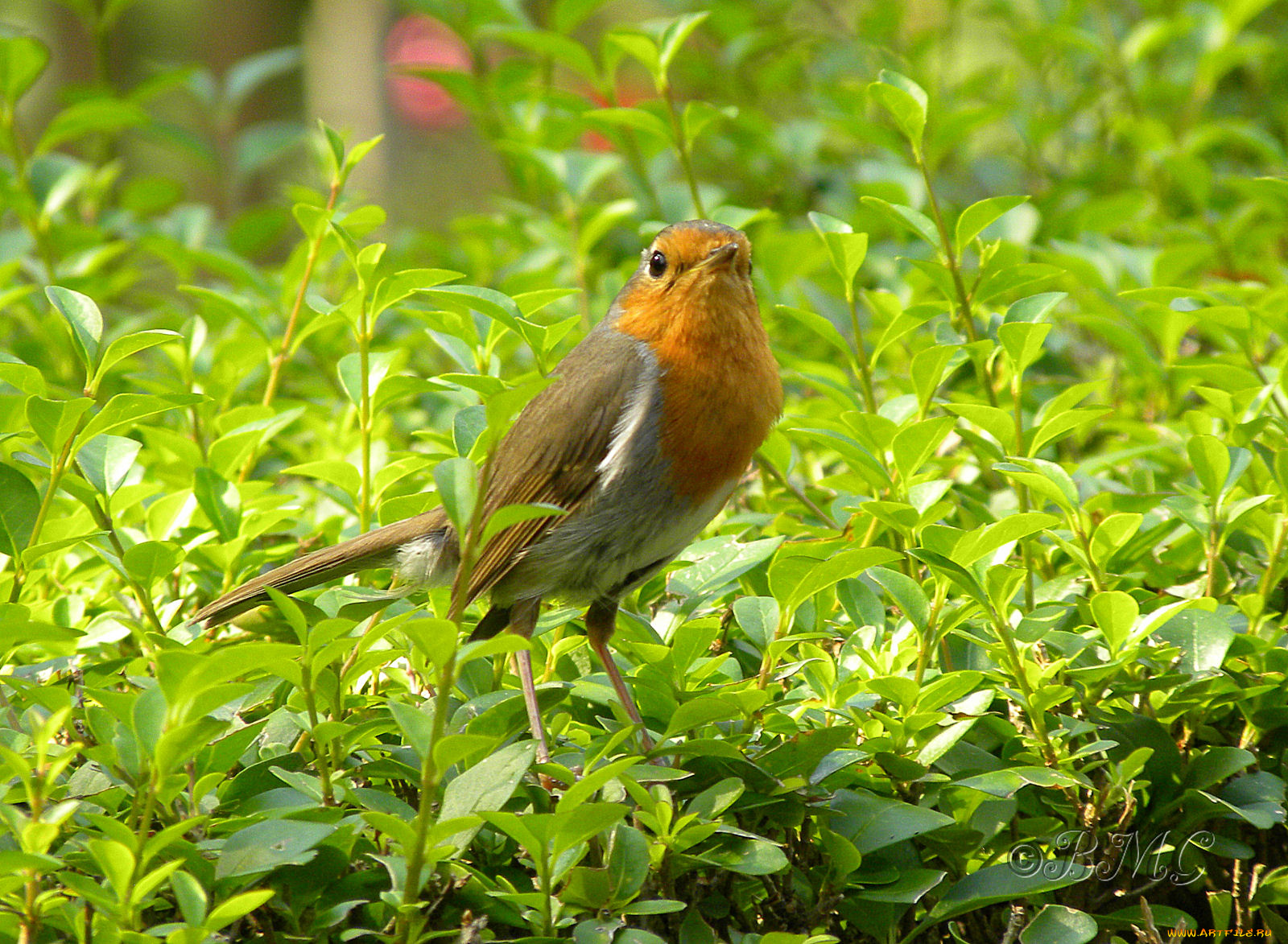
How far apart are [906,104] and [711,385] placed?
0.70 m

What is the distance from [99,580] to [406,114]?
26.0 ft

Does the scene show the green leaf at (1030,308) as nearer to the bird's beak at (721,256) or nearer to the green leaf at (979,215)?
the green leaf at (979,215)

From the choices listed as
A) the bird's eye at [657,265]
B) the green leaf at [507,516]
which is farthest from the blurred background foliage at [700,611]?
the bird's eye at [657,265]

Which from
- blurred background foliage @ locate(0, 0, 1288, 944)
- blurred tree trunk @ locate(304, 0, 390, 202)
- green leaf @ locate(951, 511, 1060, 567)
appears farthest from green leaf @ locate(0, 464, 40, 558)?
blurred tree trunk @ locate(304, 0, 390, 202)

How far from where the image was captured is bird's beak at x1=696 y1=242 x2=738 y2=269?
106 inches

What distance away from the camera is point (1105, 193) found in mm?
4863

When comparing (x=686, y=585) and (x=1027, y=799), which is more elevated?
(x=686, y=585)

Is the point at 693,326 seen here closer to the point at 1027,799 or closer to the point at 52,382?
the point at 1027,799

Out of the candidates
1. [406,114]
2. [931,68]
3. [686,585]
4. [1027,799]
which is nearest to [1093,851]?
[1027,799]

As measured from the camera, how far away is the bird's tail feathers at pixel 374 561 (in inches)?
92.6

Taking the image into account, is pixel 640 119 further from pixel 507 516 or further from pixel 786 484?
pixel 507 516

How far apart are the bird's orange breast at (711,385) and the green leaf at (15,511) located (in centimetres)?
119

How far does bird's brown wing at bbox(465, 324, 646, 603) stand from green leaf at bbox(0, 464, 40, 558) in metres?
0.87

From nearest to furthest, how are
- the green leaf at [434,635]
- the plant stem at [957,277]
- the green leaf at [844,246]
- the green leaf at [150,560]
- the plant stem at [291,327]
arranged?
the green leaf at [434,635] → the green leaf at [150,560] → the plant stem at [957,277] → the green leaf at [844,246] → the plant stem at [291,327]
